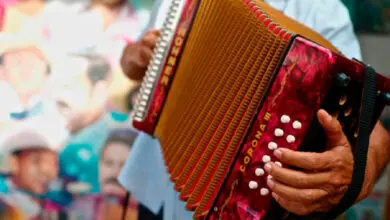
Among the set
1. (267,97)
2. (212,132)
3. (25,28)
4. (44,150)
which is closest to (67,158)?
(44,150)

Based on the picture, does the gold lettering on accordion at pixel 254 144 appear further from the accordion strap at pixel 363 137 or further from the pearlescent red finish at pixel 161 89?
the pearlescent red finish at pixel 161 89

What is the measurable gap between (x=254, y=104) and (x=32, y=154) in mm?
1594

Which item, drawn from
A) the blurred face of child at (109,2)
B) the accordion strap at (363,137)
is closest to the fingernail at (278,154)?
the accordion strap at (363,137)

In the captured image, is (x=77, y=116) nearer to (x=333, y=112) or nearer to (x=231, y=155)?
(x=231, y=155)

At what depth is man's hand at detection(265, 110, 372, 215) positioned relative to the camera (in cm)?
77

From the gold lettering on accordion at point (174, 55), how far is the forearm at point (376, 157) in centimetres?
45

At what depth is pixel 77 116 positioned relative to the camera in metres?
2.18

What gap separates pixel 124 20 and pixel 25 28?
0.41m

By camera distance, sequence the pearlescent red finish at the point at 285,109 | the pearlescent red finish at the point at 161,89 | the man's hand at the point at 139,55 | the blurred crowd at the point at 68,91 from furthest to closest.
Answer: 1. the blurred crowd at the point at 68,91
2. the man's hand at the point at 139,55
3. the pearlescent red finish at the point at 161,89
4. the pearlescent red finish at the point at 285,109

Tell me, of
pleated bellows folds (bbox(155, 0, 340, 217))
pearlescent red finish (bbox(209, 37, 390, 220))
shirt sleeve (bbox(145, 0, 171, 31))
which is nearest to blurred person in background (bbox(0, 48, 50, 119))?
shirt sleeve (bbox(145, 0, 171, 31))

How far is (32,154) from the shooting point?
2197 mm

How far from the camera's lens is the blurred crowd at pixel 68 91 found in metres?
2.16

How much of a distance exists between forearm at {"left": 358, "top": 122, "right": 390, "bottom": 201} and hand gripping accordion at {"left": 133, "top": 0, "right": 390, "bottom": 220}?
0.11 m

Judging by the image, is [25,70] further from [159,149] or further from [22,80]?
[159,149]
